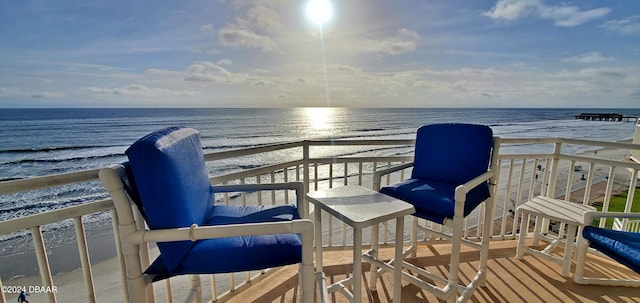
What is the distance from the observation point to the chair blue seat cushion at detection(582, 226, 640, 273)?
136cm

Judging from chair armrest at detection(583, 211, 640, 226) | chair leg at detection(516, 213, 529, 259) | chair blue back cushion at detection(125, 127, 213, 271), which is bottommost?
chair leg at detection(516, 213, 529, 259)

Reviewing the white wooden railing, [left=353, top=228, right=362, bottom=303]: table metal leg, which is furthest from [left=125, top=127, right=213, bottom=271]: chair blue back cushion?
[left=353, top=228, right=362, bottom=303]: table metal leg

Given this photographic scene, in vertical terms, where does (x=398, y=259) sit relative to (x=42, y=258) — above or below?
below

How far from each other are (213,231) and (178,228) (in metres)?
0.11

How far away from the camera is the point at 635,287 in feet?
5.77

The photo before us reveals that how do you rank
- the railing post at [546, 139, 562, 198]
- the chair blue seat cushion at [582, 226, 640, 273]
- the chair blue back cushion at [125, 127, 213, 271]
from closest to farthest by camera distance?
the chair blue back cushion at [125, 127, 213, 271] < the chair blue seat cushion at [582, 226, 640, 273] < the railing post at [546, 139, 562, 198]

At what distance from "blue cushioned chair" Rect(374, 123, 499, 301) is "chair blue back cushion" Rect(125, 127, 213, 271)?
1.11 m

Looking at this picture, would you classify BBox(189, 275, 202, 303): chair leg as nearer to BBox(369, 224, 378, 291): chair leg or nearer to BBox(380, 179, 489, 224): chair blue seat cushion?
BBox(369, 224, 378, 291): chair leg

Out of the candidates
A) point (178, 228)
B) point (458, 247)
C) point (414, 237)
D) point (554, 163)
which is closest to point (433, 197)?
point (458, 247)

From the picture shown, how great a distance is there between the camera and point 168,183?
0.86 meters

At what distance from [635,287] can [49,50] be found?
20.2 meters

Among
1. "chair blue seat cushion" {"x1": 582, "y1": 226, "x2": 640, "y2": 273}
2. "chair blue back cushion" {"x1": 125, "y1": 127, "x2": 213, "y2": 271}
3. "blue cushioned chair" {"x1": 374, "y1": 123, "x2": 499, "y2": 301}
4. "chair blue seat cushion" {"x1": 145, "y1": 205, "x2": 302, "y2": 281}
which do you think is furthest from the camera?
"blue cushioned chair" {"x1": 374, "y1": 123, "x2": 499, "y2": 301}

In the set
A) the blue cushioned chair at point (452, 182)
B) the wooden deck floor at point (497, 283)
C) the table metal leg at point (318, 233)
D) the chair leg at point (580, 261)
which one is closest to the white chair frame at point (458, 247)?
the blue cushioned chair at point (452, 182)

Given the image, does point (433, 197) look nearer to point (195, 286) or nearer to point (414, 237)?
point (414, 237)
